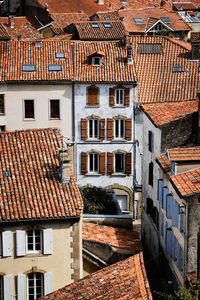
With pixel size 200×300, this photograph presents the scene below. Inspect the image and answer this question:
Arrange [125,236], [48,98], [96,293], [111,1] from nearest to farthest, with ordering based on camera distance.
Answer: [96,293] → [125,236] → [48,98] → [111,1]

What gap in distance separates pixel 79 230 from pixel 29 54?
30896 mm

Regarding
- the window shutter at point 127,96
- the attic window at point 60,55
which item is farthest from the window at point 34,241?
the attic window at point 60,55

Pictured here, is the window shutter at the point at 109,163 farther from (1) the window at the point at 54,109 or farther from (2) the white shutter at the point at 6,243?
(2) the white shutter at the point at 6,243

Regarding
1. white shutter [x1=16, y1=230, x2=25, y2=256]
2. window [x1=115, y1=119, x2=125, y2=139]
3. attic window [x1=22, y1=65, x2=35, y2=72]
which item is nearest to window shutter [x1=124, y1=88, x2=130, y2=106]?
window [x1=115, y1=119, x2=125, y2=139]

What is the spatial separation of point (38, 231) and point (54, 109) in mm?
27518

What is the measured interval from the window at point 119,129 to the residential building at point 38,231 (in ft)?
83.4

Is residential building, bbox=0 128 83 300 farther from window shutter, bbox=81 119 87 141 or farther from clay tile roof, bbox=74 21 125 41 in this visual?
clay tile roof, bbox=74 21 125 41

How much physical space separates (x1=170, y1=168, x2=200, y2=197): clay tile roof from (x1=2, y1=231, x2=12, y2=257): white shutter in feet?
30.5

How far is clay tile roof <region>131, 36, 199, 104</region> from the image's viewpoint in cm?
6203

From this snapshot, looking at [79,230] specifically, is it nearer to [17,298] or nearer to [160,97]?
[17,298]

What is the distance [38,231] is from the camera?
3512 centimetres

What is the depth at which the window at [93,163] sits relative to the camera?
61.8 meters

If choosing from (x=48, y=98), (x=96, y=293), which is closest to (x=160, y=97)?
(x=48, y=98)

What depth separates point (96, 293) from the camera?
100 ft
